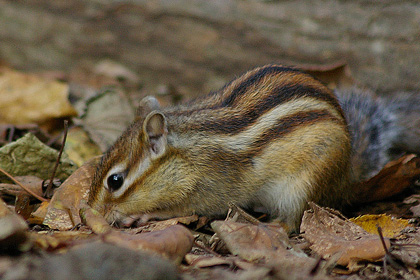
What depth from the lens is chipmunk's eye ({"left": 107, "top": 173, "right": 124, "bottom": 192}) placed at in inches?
138

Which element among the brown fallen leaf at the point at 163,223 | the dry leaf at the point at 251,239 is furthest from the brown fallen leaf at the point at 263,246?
the brown fallen leaf at the point at 163,223

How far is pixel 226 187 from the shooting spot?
3693mm

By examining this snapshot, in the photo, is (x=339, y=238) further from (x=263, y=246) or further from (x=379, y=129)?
(x=379, y=129)

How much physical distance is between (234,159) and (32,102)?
9.13 feet

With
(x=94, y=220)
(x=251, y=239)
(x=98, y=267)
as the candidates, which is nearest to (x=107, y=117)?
(x=94, y=220)

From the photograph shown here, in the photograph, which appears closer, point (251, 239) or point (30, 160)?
point (251, 239)

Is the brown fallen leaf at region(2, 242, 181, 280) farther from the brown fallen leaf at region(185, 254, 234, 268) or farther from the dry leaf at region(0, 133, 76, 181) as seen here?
the dry leaf at region(0, 133, 76, 181)

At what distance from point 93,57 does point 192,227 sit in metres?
3.94

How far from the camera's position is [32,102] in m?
5.27

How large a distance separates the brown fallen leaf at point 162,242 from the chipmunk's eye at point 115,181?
1.00 metres

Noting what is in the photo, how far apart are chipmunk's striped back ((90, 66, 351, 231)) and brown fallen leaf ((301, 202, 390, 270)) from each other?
34 cm

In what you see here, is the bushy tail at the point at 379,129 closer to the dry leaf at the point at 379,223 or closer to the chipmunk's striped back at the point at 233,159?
the chipmunk's striped back at the point at 233,159

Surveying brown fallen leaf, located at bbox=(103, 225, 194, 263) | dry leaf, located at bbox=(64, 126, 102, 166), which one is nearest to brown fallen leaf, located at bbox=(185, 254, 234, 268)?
brown fallen leaf, located at bbox=(103, 225, 194, 263)

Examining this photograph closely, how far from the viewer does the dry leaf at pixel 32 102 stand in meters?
5.10
